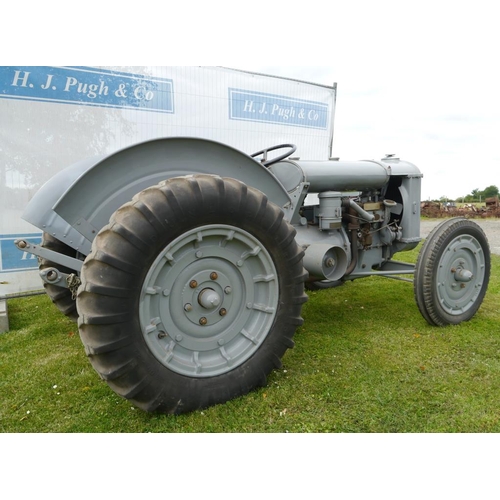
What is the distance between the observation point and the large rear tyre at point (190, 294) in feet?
6.24

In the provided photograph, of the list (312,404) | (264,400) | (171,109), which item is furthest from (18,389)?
(171,109)

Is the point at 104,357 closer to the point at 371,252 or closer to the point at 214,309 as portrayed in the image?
the point at 214,309

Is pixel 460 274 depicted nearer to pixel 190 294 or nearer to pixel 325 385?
pixel 325 385

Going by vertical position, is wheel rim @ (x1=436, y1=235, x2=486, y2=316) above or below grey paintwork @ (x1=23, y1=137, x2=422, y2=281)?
below

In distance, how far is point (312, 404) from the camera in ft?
7.69

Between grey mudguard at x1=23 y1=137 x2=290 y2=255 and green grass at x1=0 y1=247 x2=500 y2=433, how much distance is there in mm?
924

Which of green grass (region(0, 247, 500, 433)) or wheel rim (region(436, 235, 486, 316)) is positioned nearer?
green grass (region(0, 247, 500, 433))

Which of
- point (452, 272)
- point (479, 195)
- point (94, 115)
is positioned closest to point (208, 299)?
point (452, 272)

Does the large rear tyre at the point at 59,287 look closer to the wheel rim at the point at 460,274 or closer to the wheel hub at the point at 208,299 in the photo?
the wheel hub at the point at 208,299

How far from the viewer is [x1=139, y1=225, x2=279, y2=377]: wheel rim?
6.99 feet

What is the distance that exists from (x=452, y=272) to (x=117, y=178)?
9.35 ft

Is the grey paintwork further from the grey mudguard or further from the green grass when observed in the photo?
the green grass

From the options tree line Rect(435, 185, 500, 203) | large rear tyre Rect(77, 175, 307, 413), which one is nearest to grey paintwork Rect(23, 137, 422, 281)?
large rear tyre Rect(77, 175, 307, 413)

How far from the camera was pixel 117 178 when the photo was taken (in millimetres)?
2312
